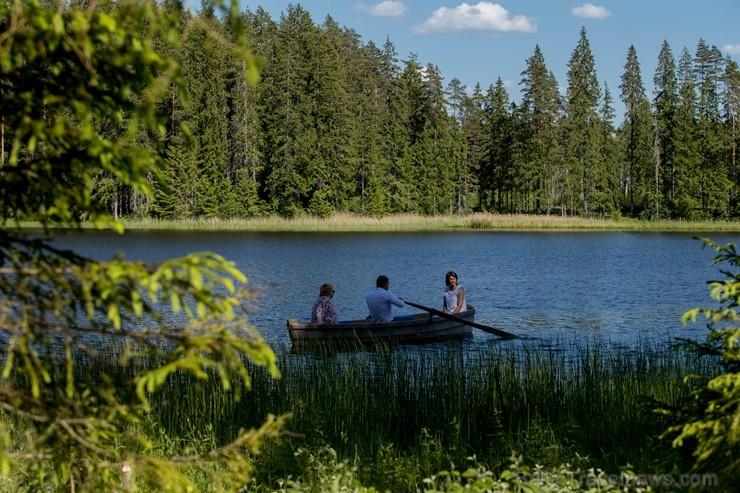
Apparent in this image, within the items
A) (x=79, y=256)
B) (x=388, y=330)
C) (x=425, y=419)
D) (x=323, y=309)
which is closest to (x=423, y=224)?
(x=388, y=330)

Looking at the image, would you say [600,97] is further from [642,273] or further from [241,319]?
[241,319]

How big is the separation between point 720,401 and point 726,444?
21 cm

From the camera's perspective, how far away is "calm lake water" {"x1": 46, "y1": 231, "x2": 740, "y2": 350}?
19.7 metres

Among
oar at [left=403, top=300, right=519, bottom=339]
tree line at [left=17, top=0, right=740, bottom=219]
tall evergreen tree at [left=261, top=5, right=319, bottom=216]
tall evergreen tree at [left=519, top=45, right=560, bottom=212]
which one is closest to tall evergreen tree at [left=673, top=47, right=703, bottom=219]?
tree line at [left=17, top=0, right=740, bottom=219]

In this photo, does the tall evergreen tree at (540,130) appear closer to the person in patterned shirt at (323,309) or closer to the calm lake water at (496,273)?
the calm lake water at (496,273)

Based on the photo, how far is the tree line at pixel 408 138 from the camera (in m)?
67.9

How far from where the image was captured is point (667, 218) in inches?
2808

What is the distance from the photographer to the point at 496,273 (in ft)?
103

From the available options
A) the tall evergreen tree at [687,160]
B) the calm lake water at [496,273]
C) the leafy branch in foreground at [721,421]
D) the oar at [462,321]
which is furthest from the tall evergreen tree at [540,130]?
the leafy branch in foreground at [721,421]

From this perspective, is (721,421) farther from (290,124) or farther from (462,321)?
(290,124)

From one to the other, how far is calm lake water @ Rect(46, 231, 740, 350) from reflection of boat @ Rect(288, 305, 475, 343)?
1.82 ft

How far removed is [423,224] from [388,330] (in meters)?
47.9

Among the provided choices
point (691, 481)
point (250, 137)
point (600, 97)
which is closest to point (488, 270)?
point (691, 481)

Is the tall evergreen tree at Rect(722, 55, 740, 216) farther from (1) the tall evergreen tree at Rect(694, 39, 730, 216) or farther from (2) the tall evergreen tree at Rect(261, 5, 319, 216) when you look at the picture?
(2) the tall evergreen tree at Rect(261, 5, 319, 216)
